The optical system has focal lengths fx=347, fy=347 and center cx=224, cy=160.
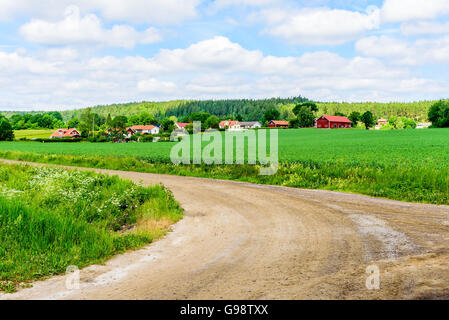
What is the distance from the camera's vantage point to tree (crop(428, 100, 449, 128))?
113000mm

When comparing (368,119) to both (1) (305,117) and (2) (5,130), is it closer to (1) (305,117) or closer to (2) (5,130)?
(1) (305,117)

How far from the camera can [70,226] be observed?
9219 millimetres

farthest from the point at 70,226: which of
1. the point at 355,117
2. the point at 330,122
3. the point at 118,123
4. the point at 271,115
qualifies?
the point at 271,115

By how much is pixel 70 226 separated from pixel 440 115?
134182 mm

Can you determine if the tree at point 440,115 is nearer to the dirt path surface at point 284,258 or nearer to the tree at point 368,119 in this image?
the tree at point 368,119

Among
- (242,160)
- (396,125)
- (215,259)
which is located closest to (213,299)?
(215,259)

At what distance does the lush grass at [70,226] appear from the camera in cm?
755

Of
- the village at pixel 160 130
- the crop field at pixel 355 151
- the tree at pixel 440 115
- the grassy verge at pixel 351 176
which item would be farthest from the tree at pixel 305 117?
the grassy verge at pixel 351 176

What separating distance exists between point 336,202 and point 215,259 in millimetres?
8704

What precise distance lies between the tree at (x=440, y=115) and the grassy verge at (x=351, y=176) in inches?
4309

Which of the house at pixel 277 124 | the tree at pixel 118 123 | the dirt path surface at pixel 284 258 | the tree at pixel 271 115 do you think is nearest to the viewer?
the dirt path surface at pixel 284 258

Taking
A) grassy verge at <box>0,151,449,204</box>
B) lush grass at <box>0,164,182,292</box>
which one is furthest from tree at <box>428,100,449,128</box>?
lush grass at <box>0,164,182,292</box>

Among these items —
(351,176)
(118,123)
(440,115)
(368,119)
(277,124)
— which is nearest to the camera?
(351,176)

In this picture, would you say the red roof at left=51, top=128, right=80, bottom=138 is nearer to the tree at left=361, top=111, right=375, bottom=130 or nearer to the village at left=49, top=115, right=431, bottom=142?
the village at left=49, top=115, right=431, bottom=142
